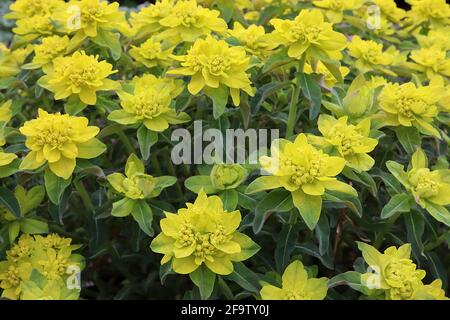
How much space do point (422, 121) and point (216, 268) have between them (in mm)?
664

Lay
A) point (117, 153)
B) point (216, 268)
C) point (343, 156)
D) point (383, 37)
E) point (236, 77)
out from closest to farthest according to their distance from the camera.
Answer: point (216, 268)
point (343, 156)
point (236, 77)
point (117, 153)
point (383, 37)

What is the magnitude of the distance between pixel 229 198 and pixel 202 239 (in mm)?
159

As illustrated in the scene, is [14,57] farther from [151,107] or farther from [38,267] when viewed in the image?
[38,267]

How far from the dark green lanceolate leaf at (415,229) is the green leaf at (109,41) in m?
0.91

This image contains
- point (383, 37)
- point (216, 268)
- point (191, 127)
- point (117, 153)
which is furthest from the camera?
point (383, 37)

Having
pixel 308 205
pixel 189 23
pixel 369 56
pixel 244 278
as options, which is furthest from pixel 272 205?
pixel 369 56

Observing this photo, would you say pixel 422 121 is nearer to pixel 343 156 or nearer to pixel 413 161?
pixel 413 161

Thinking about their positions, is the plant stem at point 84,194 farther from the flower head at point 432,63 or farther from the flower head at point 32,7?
the flower head at point 432,63

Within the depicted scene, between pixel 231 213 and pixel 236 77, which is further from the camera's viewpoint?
pixel 236 77

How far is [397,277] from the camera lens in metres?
1.27

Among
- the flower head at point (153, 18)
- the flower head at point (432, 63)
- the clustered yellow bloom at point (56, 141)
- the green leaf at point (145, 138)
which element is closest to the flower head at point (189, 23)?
the flower head at point (153, 18)

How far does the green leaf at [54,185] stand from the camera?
1.41 metres

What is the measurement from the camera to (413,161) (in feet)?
4.81

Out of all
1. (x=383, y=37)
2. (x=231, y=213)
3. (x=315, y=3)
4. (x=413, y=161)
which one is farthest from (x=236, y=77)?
(x=383, y=37)
